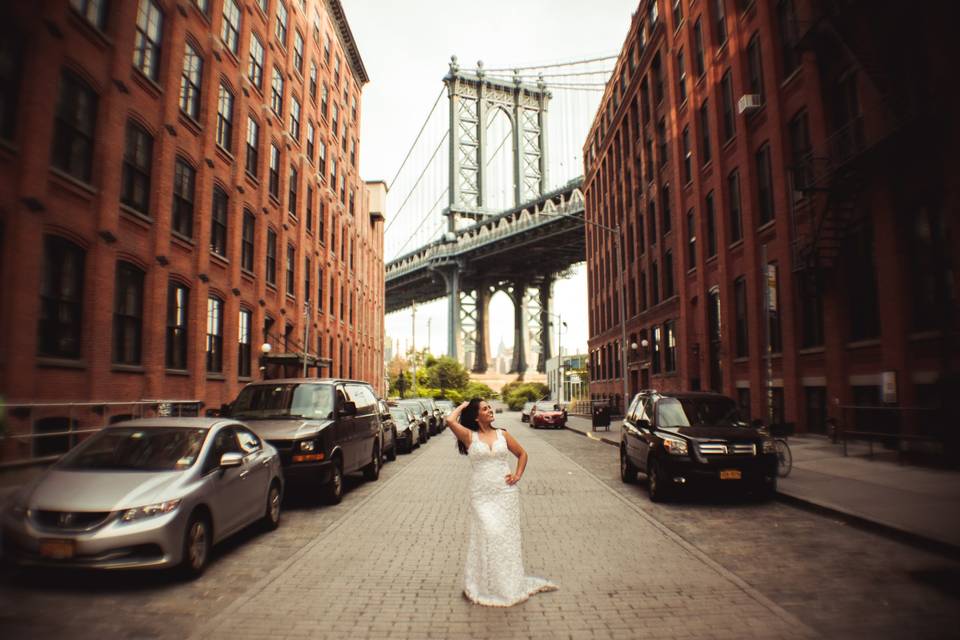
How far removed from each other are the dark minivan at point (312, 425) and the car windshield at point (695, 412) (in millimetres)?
5335

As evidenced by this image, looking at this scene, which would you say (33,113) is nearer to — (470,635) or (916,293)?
(470,635)

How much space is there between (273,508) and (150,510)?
2.82 metres

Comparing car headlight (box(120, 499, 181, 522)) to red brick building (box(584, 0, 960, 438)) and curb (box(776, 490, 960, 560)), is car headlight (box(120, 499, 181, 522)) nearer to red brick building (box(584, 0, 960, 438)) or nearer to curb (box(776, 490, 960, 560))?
curb (box(776, 490, 960, 560))

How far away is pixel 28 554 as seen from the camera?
5.88 m

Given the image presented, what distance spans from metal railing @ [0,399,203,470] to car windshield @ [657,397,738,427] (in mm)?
9287

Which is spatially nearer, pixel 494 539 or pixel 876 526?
pixel 494 539

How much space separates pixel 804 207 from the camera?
786 inches

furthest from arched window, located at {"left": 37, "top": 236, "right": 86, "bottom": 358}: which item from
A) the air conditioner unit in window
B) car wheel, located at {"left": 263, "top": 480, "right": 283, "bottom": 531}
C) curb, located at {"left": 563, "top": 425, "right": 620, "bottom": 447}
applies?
the air conditioner unit in window

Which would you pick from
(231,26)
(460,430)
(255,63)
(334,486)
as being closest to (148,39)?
(231,26)

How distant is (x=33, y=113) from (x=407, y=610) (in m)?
11.9

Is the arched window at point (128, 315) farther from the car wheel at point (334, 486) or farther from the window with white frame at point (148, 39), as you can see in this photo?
the car wheel at point (334, 486)

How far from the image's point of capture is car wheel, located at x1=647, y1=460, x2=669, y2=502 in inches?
413

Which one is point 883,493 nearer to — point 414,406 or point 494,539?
point 494,539

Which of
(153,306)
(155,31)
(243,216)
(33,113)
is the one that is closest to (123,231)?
(153,306)
